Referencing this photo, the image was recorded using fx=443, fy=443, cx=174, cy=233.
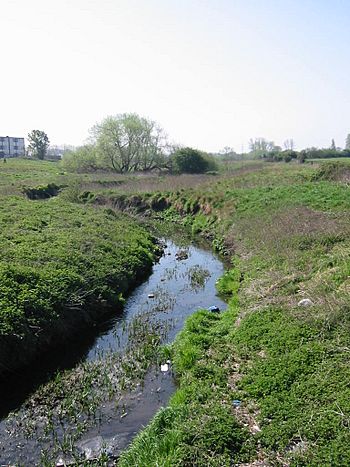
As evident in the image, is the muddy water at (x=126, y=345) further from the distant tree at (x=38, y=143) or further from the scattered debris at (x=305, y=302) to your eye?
the distant tree at (x=38, y=143)

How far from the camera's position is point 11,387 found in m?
12.5

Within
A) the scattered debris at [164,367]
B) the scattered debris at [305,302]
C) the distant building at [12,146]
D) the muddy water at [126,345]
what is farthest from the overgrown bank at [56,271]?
the distant building at [12,146]

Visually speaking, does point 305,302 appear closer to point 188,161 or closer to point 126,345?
point 126,345

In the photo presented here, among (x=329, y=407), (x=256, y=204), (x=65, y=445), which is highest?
(x=256, y=204)

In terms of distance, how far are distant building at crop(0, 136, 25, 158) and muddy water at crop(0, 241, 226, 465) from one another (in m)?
118

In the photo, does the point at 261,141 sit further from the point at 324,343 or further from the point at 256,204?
the point at 324,343

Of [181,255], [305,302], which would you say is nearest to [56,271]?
[305,302]

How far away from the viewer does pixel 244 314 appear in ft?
50.0

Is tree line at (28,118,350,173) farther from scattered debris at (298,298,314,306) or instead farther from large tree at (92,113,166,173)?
scattered debris at (298,298,314,306)

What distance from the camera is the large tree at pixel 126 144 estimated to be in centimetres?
6650

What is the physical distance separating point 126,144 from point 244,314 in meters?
A: 56.0

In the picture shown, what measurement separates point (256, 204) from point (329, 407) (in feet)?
78.5

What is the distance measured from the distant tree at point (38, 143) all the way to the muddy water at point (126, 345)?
8736 cm

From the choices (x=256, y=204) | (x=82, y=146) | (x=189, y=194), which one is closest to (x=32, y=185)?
(x=189, y=194)
